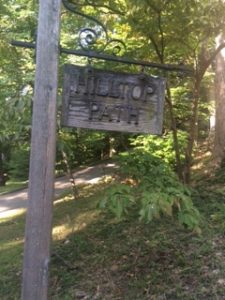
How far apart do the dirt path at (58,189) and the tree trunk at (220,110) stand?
2960 millimetres

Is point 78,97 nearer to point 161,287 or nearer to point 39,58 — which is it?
point 39,58

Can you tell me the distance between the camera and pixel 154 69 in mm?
5797

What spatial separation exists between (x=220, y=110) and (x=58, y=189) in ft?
17.6

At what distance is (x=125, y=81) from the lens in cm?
277

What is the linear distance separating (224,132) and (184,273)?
16.4 feet

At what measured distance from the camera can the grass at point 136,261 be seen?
3.92m

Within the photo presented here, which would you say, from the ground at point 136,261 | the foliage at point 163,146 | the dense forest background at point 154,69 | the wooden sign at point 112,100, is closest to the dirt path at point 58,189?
the foliage at point 163,146

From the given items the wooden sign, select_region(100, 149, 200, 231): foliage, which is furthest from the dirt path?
the wooden sign

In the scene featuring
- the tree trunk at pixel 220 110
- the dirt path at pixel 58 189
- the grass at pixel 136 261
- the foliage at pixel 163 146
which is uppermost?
the tree trunk at pixel 220 110

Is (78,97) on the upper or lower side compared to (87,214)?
upper

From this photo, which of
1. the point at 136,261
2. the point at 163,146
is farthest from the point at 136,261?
the point at 163,146

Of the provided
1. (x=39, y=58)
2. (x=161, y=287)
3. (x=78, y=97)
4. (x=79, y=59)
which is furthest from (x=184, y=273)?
(x=79, y=59)

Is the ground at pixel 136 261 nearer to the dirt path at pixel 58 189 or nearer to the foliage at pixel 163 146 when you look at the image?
the foliage at pixel 163 146

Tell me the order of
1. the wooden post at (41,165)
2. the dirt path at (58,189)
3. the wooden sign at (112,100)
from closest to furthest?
the wooden post at (41,165) < the wooden sign at (112,100) < the dirt path at (58,189)
